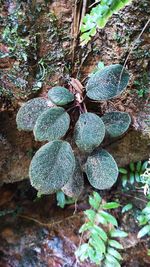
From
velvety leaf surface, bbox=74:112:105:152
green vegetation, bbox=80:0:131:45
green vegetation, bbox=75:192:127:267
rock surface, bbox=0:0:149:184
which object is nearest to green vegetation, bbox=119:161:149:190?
green vegetation, bbox=75:192:127:267

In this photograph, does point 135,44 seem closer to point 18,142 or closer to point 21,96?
point 21,96

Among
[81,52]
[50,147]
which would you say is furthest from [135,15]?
[50,147]

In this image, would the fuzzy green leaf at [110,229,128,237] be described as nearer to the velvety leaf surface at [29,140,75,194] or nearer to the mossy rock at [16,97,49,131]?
the velvety leaf surface at [29,140,75,194]

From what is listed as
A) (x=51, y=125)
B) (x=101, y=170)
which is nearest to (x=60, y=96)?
(x=51, y=125)

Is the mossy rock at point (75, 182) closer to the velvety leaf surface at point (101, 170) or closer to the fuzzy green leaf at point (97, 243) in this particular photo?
the velvety leaf surface at point (101, 170)

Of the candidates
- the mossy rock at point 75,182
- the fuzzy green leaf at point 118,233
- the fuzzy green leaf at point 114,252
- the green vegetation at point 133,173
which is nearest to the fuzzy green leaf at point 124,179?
the green vegetation at point 133,173

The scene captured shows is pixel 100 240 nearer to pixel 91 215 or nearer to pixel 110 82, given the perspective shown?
pixel 91 215
